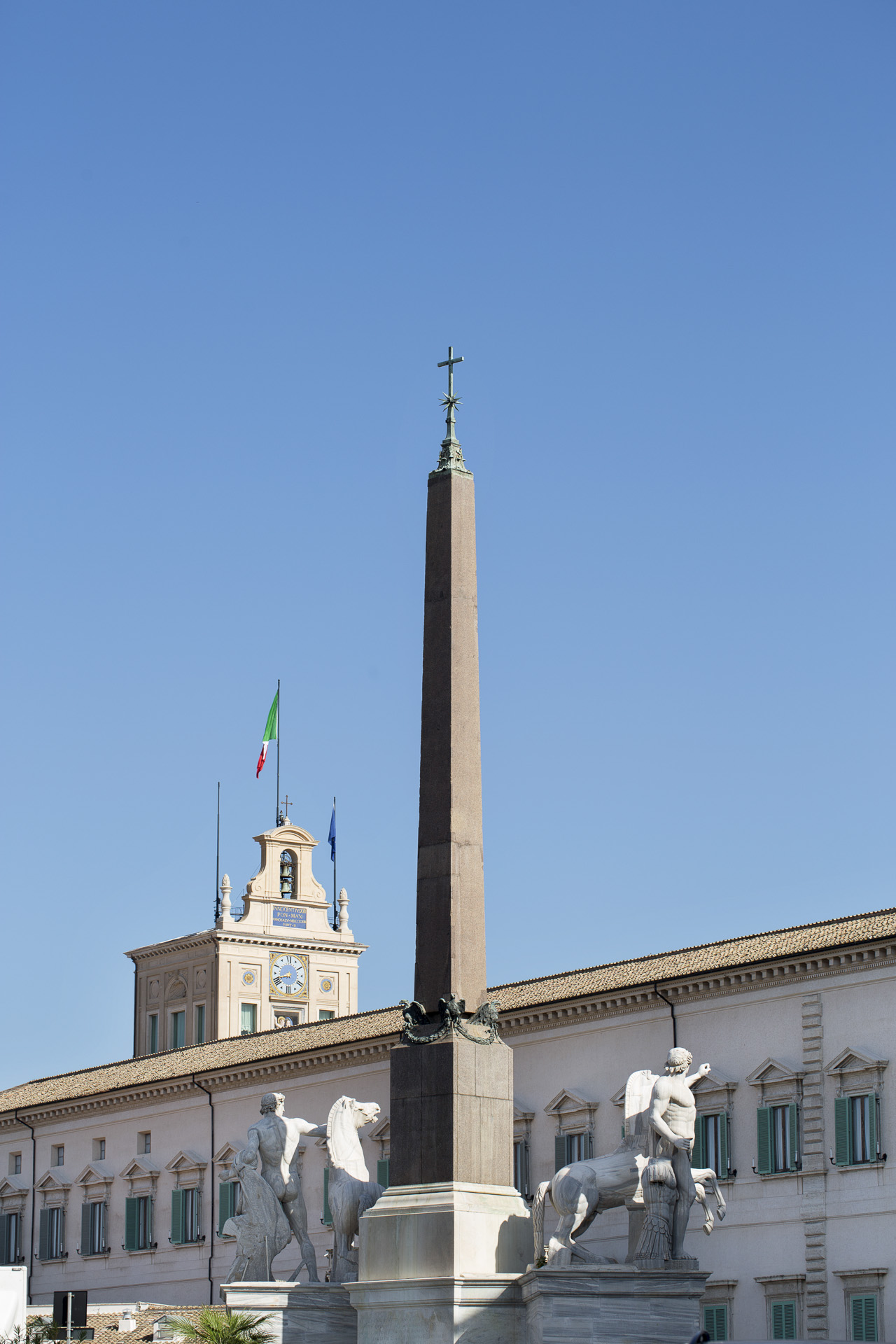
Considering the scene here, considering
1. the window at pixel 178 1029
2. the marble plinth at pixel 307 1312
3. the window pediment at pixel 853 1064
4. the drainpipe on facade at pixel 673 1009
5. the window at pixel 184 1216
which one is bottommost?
the marble plinth at pixel 307 1312

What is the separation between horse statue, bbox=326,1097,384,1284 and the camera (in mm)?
23672

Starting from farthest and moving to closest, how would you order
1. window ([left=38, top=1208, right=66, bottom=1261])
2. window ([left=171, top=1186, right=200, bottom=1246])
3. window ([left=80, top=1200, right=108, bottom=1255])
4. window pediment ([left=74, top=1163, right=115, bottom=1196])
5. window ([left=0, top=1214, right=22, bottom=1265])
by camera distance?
window ([left=0, top=1214, right=22, bottom=1265]) → window ([left=38, top=1208, right=66, bottom=1261]) → window pediment ([left=74, top=1163, right=115, bottom=1196]) → window ([left=80, top=1200, right=108, bottom=1255]) → window ([left=171, top=1186, right=200, bottom=1246])

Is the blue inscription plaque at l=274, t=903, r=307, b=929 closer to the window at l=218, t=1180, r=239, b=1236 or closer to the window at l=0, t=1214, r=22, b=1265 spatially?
the window at l=0, t=1214, r=22, b=1265

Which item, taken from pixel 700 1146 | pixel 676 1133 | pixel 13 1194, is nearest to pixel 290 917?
pixel 13 1194

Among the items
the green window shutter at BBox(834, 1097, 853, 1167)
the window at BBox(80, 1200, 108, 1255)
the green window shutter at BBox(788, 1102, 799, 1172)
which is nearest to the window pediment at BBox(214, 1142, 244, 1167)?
the window at BBox(80, 1200, 108, 1255)

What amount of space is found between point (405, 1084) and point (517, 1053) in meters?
18.6

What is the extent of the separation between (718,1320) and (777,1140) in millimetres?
2843

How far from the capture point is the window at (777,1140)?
34.8m

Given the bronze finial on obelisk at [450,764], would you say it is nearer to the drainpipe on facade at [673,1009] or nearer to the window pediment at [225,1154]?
the drainpipe on facade at [673,1009]

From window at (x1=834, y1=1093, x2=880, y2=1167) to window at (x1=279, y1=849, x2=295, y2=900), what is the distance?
38.9m

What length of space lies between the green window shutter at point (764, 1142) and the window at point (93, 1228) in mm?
18618

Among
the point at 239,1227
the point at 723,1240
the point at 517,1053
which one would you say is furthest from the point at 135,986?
the point at 239,1227

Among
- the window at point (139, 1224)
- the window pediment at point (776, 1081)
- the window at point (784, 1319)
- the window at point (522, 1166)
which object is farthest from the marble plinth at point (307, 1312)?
the window at point (139, 1224)

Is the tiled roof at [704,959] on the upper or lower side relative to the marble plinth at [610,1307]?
upper
